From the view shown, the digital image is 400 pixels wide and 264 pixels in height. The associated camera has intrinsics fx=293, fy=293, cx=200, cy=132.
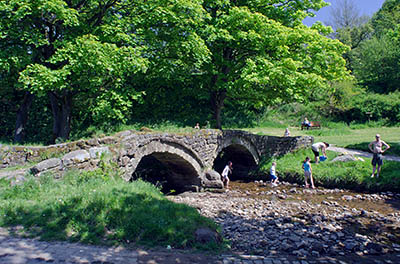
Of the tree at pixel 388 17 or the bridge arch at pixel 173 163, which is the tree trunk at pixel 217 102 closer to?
the bridge arch at pixel 173 163

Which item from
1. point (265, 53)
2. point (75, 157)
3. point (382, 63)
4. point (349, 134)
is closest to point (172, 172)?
point (75, 157)

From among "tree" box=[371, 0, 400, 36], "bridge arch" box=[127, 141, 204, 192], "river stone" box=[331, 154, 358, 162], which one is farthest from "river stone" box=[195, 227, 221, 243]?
"tree" box=[371, 0, 400, 36]

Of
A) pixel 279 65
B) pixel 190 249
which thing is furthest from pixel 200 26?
pixel 190 249

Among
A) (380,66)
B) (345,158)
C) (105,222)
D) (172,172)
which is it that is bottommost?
(172,172)

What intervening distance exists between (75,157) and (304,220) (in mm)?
6984

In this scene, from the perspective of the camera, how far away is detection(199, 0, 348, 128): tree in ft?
44.6

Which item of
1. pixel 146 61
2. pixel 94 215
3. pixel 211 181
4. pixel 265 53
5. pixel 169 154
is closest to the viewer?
pixel 94 215

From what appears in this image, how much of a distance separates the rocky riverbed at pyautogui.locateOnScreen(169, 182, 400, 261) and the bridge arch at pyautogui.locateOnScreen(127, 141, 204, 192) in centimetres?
102

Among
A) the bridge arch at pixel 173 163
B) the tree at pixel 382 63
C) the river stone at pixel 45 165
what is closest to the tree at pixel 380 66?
the tree at pixel 382 63

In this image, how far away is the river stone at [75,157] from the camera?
7108 millimetres

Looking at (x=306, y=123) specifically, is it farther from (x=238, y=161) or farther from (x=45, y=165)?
(x=45, y=165)

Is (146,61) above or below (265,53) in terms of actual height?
below

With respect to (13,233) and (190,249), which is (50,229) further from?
(190,249)

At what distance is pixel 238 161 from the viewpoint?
57.0 feet
